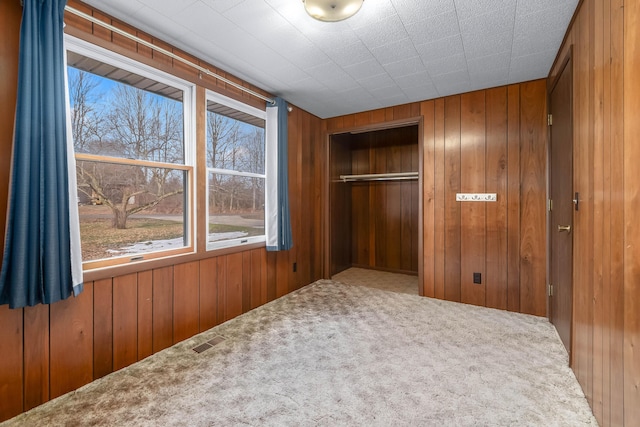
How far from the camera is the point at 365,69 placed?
258cm

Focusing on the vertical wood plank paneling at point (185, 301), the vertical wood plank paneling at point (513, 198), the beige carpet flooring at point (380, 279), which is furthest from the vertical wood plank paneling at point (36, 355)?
the vertical wood plank paneling at point (513, 198)

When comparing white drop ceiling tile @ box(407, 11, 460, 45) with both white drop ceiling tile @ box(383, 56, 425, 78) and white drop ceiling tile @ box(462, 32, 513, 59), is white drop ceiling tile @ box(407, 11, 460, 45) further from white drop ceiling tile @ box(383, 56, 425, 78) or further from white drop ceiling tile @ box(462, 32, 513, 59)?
white drop ceiling tile @ box(383, 56, 425, 78)

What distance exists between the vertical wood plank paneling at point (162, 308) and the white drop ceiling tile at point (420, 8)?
97.6 inches

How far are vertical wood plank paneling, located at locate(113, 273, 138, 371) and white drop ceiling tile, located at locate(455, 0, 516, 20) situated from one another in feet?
9.26

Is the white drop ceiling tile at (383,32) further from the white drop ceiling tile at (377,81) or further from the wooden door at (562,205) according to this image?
the wooden door at (562,205)

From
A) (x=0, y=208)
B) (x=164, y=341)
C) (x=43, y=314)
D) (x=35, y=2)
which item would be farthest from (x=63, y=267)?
(x=35, y=2)

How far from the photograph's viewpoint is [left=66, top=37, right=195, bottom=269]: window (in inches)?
71.2

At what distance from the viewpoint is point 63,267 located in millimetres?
1565

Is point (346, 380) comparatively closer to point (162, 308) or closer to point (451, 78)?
point (162, 308)

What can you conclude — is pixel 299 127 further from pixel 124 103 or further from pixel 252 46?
pixel 124 103

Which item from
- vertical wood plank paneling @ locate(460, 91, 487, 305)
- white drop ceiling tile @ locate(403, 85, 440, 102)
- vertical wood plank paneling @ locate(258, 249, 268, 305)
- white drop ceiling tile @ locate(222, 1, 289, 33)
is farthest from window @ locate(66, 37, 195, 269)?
vertical wood plank paneling @ locate(460, 91, 487, 305)

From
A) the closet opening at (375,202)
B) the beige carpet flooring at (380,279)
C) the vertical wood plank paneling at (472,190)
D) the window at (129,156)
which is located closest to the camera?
the window at (129,156)

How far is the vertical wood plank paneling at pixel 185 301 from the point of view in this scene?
7.43 feet

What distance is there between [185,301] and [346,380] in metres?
1.45
